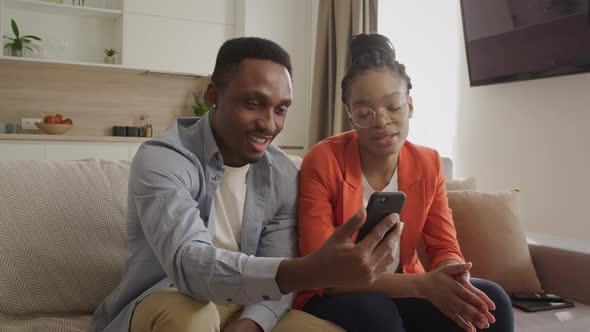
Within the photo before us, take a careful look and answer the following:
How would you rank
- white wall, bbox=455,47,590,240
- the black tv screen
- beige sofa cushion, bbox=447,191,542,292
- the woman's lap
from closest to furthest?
the woman's lap → beige sofa cushion, bbox=447,191,542,292 → the black tv screen → white wall, bbox=455,47,590,240

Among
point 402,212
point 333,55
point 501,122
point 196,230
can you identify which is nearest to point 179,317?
point 196,230

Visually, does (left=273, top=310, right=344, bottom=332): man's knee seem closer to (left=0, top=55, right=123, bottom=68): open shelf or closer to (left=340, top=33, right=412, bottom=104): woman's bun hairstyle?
(left=340, top=33, right=412, bottom=104): woman's bun hairstyle

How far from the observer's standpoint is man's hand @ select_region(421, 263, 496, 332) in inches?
49.0

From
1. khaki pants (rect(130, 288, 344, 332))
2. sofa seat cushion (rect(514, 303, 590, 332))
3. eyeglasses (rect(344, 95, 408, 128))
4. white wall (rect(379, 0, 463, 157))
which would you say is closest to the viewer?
khaki pants (rect(130, 288, 344, 332))

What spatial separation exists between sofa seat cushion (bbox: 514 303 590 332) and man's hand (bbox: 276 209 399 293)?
862 mm

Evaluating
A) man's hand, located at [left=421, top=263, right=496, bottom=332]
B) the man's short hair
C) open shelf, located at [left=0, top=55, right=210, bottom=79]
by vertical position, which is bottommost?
man's hand, located at [left=421, top=263, right=496, bottom=332]

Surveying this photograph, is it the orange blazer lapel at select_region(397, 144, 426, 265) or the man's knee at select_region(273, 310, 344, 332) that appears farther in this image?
the orange blazer lapel at select_region(397, 144, 426, 265)

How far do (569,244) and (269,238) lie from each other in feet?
3.79

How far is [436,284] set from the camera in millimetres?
1296

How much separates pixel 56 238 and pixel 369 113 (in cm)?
85

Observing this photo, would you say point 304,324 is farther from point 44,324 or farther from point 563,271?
point 563,271

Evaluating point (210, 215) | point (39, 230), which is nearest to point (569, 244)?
point (210, 215)

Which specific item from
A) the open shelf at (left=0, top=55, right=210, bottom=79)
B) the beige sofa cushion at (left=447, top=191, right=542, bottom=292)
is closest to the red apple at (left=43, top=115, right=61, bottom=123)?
the open shelf at (left=0, top=55, right=210, bottom=79)

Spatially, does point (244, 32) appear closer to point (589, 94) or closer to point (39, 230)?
point (589, 94)
